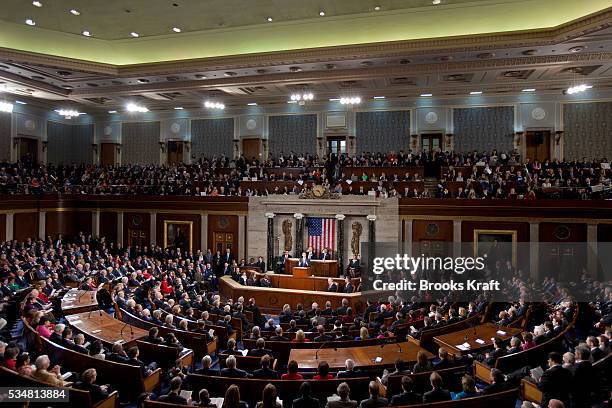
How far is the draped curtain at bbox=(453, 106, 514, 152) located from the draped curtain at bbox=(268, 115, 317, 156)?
7673mm

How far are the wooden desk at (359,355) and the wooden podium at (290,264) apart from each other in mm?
9110

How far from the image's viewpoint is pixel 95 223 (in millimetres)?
22359

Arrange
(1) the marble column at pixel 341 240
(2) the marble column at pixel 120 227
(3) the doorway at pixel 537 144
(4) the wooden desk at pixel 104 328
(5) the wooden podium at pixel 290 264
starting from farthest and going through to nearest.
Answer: (2) the marble column at pixel 120 227, (3) the doorway at pixel 537 144, (1) the marble column at pixel 341 240, (5) the wooden podium at pixel 290 264, (4) the wooden desk at pixel 104 328

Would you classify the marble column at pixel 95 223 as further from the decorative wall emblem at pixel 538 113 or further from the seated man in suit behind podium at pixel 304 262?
the decorative wall emblem at pixel 538 113

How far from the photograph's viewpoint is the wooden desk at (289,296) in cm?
1417

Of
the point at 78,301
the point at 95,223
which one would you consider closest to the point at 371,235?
the point at 78,301

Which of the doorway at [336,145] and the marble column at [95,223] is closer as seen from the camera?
the marble column at [95,223]

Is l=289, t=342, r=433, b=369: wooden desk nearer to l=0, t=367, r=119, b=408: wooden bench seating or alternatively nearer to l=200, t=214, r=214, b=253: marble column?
l=0, t=367, r=119, b=408: wooden bench seating

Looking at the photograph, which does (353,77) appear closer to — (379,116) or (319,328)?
(379,116)

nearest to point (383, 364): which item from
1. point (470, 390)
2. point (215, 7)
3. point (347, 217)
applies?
point (470, 390)

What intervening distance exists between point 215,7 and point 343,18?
4.72 meters

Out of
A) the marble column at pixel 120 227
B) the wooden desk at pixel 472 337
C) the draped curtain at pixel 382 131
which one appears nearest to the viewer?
the wooden desk at pixel 472 337

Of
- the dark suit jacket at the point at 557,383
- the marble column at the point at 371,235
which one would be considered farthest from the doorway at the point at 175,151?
the dark suit jacket at the point at 557,383

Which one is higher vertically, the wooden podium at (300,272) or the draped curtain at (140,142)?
the draped curtain at (140,142)
